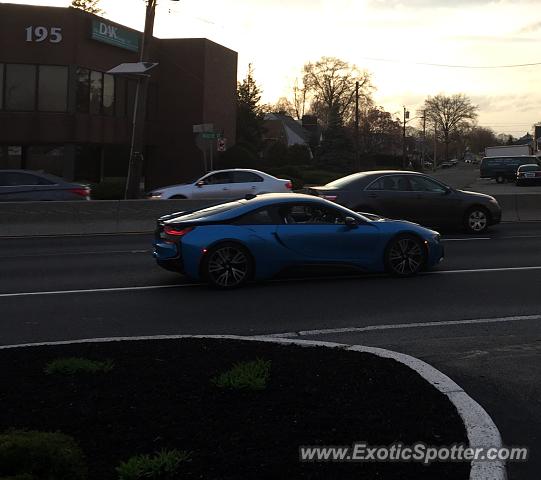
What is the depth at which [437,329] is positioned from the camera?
23.5 ft

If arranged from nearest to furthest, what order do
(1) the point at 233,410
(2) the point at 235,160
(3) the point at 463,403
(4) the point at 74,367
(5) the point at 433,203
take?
(1) the point at 233,410 < (3) the point at 463,403 < (4) the point at 74,367 < (5) the point at 433,203 < (2) the point at 235,160

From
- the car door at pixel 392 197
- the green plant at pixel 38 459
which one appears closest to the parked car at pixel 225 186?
the car door at pixel 392 197

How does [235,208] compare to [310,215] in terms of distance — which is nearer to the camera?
[235,208]

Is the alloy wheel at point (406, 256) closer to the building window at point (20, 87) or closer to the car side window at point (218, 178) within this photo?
the car side window at point (218, 178)

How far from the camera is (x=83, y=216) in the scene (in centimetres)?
1728

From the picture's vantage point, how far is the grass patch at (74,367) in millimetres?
4996

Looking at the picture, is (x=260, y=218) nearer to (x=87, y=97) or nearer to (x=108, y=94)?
(x=87, y=97)

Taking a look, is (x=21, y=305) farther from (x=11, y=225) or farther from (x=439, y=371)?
→ (x=11, y=225)

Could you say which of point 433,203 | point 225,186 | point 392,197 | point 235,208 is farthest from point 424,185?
point 225,186

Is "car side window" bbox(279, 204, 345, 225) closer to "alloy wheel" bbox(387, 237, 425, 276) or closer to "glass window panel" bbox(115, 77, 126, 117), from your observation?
"alloy wheel" bbox(387, 237, 425, 276)

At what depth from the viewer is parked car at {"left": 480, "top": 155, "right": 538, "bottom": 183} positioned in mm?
50781

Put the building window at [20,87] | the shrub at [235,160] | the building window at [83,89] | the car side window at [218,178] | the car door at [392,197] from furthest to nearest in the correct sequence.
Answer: the shrub at [235,160], the building window at [83,89], the building window at [20,87], the car side window at [218,178], the car door at [392,197]

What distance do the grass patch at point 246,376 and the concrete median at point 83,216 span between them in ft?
41.6

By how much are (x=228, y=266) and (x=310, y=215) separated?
1.45 metres
